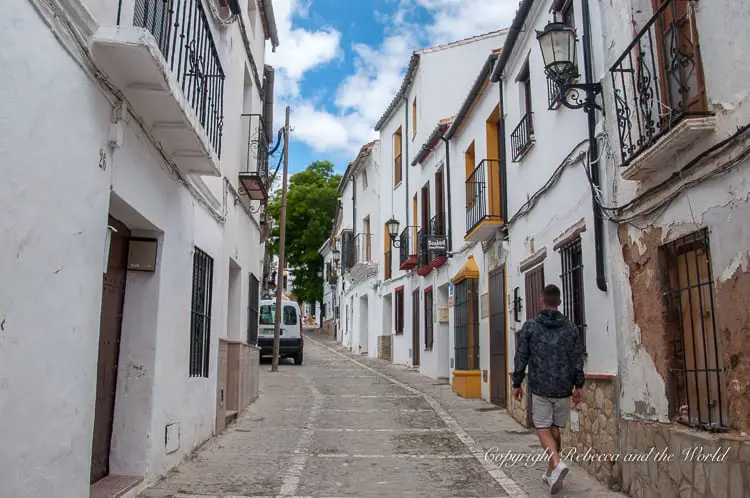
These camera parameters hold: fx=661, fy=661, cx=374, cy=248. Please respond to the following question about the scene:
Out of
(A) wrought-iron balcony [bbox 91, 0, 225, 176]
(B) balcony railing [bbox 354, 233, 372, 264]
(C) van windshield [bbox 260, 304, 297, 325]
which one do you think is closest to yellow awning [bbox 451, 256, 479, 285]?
(A) wrought-iron balcony [bbox 91, 0, 225, 176]

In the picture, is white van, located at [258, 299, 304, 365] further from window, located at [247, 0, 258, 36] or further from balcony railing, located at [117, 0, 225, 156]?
balcony railing, located at [117, 0, 225, 156]

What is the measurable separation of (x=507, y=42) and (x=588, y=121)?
11.4ft

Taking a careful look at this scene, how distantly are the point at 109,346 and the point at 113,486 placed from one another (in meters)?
1.09

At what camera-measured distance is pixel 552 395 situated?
5.62m

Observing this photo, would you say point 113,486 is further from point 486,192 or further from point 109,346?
point 486,192

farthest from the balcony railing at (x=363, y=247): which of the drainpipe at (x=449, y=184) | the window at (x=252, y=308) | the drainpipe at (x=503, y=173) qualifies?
the drainpipe at (x=503, y=173)

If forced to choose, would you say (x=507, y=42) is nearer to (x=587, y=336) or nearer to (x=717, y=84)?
(x=587, y=336)

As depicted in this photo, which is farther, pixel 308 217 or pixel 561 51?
pixel 308 217

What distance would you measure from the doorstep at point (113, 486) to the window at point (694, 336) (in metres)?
4.22

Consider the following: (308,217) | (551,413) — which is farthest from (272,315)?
(308,217)

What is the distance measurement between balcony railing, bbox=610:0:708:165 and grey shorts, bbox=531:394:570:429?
7.00 feet

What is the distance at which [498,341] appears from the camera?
10.6 metres

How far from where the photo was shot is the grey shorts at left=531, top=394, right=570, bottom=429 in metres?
5.64

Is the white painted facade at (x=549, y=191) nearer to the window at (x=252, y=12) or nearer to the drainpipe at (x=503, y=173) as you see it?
the drainpipe at (x=503, y=173)
